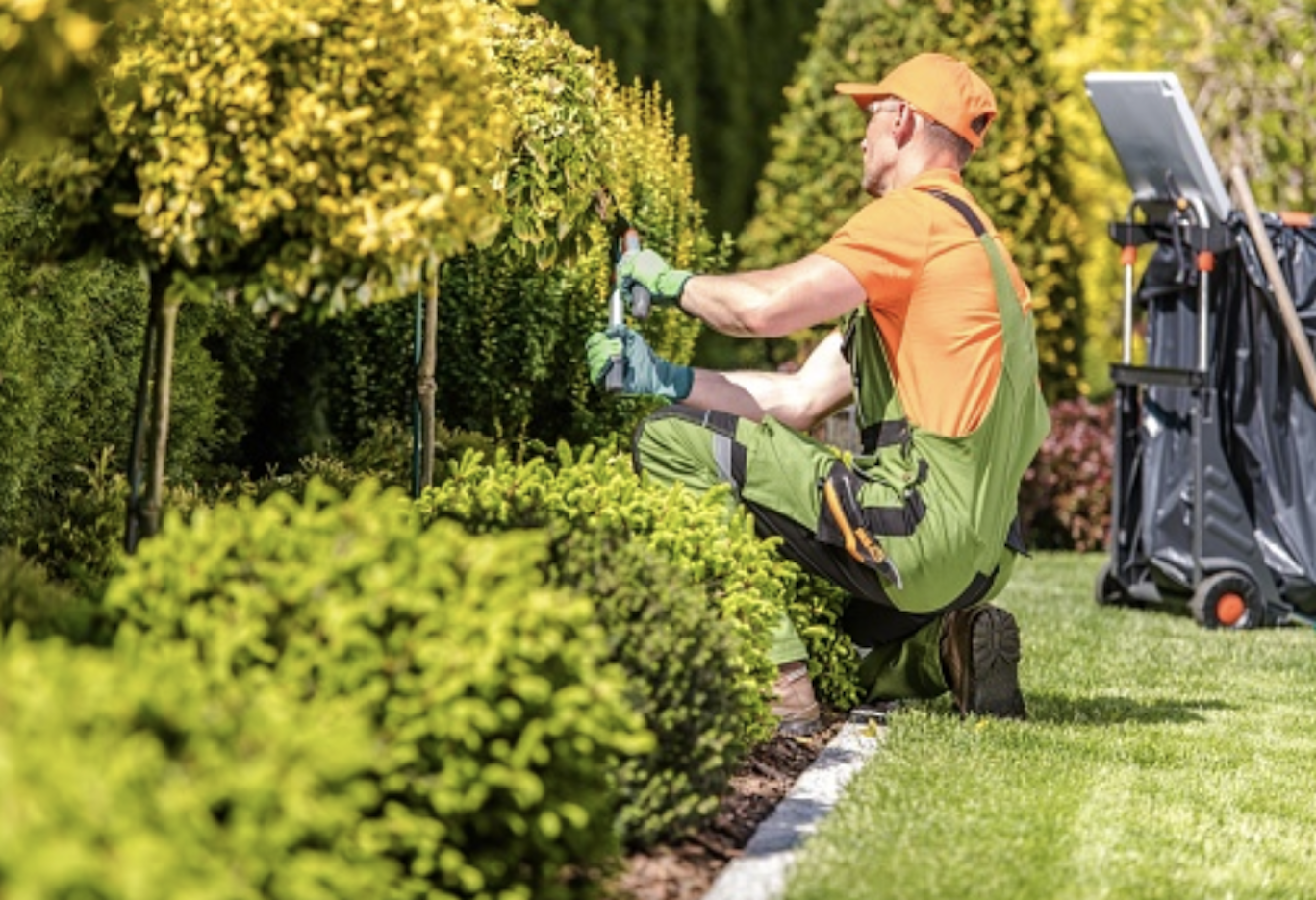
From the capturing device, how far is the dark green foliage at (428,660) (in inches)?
130

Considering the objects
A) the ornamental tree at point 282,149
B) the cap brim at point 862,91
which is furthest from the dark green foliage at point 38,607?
the cap brim at point 862,91

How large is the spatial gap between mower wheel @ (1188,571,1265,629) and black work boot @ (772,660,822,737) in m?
3.45

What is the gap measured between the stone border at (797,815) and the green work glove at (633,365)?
0.97 m

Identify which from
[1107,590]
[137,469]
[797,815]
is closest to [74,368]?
[137,469]

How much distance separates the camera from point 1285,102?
12648 millimetres

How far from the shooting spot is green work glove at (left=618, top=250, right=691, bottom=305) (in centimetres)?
537

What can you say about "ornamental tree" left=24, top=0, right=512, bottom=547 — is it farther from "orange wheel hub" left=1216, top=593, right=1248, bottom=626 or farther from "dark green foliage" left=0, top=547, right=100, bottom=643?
"orange wheel hub" left=1216, top=593, right=1248, bottom=626

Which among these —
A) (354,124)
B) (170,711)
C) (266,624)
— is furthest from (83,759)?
(354,124)

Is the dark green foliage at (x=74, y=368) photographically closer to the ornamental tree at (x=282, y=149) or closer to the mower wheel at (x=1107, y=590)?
the ornamental tree at (x=282, y=149)

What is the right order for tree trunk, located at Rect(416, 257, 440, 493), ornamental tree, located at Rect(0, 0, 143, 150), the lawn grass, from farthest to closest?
tree trunk, located at Rect(416, 257, 440, 493) < the lawn grass < ornamental tree, located at Rect(0, 0, 143, 150)

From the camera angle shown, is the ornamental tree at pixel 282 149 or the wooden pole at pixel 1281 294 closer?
the ornamental tree at pixel 282 149

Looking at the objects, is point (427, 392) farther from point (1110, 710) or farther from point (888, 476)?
point (1110, 710)

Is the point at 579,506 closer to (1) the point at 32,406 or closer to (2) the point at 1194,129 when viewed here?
(1) the point at 32,406

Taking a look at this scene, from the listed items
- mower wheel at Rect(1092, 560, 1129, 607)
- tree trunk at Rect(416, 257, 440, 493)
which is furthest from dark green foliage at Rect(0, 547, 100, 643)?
mower wheel at Rect(1092, 560, 1129, 607)
